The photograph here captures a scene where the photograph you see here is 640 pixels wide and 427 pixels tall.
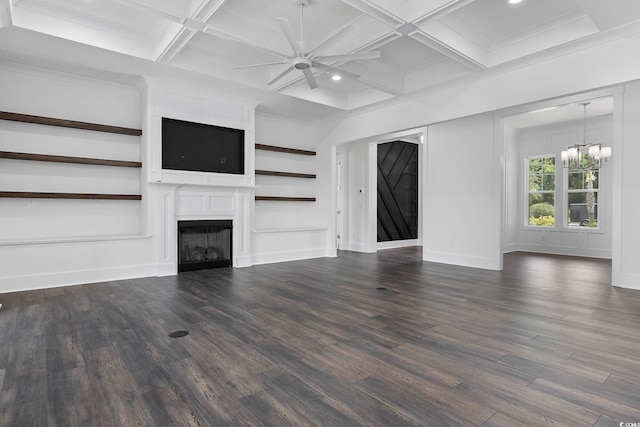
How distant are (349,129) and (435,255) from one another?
10.3 feet

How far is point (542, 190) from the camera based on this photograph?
892cm

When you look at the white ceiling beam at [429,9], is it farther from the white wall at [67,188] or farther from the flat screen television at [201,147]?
the white wall at [67,188]

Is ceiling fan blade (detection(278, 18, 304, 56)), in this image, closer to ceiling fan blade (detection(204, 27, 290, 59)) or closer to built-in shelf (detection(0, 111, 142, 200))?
ceiling fan blade (detection(204, 27, 290, 59))

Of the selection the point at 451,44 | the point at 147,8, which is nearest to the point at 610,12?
the point at 451,44

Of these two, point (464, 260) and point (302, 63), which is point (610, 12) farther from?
point (464, 260)

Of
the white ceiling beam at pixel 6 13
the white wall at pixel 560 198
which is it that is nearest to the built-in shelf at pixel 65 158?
the white ceiling beam at pixel 6 13

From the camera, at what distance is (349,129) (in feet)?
24.6

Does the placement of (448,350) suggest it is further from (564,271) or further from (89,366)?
(564,271)

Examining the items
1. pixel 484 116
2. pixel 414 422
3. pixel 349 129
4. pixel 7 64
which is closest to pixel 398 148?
pixel 349 129

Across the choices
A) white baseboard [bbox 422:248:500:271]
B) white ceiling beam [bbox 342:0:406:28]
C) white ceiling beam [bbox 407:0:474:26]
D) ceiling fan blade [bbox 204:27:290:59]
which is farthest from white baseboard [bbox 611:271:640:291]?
ceiling fan blade [bbox 204:27:290:59]

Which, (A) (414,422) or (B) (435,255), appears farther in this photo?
(B) (435,255)

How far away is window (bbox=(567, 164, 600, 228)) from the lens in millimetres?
8008

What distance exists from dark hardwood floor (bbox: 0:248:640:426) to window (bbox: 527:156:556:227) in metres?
4.62

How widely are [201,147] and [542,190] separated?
320 inches
